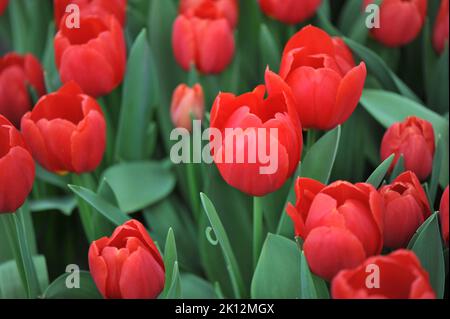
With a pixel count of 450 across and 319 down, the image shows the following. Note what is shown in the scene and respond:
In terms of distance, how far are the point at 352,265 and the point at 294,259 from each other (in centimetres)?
11

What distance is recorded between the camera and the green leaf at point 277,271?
1.92ft

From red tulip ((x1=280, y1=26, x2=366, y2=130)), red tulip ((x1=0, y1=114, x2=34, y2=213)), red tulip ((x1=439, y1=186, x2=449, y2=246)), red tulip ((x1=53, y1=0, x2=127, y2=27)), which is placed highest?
red tulip ((x1=53, y1=0, x2=127, y2=27))

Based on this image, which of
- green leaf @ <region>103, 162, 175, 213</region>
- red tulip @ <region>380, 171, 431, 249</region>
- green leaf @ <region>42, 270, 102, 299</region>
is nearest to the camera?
red tulip @ <region>380, 171, 431, 249</region>

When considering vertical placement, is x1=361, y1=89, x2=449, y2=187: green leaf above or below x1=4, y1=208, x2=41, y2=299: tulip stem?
above

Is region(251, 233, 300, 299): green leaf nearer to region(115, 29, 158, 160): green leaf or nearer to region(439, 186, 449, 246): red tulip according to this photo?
region(439, 186, 449, 246): red tulip

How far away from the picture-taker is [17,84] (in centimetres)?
78

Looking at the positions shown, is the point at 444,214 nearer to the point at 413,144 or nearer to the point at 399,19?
the point at 413,144

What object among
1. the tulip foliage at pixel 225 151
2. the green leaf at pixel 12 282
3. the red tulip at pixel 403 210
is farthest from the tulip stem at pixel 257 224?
the green leaf at pixel 12 282

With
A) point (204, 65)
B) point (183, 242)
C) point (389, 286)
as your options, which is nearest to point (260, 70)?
point (204, 65)

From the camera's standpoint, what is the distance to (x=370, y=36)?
32.9 inches

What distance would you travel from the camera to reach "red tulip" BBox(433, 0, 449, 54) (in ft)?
2.62

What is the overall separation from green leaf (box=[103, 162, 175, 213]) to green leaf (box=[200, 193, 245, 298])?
14 centimetres

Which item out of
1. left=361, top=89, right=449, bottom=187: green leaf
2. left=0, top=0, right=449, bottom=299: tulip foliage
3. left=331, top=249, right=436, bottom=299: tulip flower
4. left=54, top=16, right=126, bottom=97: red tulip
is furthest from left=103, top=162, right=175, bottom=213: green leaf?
left=331, top=249, right=436, bottom=299: tulip flower
